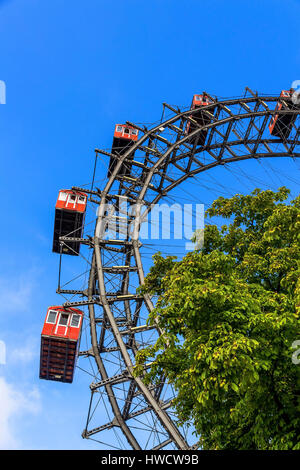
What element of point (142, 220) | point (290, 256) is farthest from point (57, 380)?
point (290, 256)

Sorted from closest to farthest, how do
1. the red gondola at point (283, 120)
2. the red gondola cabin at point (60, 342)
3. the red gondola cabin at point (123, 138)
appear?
the red gondola cabin at point (60, 342) → the red gondola cabin at point (123, 138) → the red gondola at point (283, 120)

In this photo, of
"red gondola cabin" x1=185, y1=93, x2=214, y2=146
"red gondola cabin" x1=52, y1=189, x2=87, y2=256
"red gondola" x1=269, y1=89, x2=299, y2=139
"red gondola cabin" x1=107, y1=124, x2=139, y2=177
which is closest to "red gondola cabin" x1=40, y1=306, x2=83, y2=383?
"red gondola cabin" x1=52, y1=189, x2=87, y2=256

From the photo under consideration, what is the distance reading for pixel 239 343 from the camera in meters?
11.2

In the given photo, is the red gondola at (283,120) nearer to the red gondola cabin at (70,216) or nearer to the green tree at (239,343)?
the red gondola cabin at (70,216)

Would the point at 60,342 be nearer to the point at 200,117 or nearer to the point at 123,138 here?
the point at 123,138

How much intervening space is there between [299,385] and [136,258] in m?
18.1

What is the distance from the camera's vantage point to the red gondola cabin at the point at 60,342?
1126 inches

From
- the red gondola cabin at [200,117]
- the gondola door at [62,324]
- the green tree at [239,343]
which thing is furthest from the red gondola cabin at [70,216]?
the green tree at [239,343]

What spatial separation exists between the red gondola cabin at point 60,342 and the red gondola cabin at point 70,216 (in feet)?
16.9

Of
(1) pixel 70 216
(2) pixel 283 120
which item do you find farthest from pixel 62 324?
(2) pixel 283 120

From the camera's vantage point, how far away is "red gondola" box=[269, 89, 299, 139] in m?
43.1

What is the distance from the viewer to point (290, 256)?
15719 millimetres

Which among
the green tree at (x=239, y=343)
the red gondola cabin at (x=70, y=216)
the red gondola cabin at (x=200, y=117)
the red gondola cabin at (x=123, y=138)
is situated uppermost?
the red gondola cabin at (x=200, y=117)
